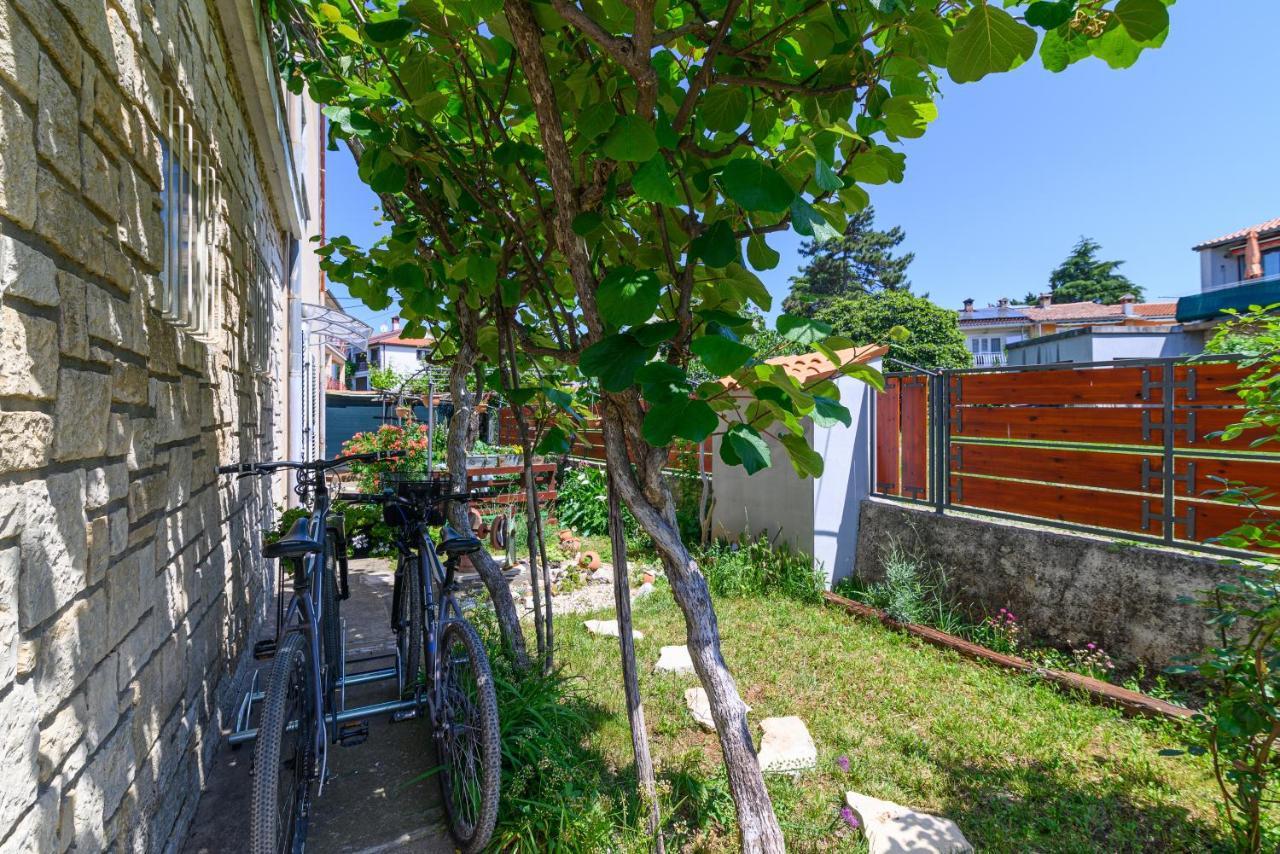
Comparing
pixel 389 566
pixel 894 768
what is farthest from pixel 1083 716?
pixel 389 566

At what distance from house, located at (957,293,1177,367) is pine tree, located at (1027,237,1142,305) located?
11.3 feet

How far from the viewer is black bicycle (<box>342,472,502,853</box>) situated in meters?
1.98

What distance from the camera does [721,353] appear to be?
4.73 ft

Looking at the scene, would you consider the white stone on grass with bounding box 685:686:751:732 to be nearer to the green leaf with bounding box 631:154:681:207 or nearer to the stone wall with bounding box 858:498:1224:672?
the stone wall with bounding box 858:498:1224:672

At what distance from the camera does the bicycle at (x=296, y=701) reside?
1624 mm

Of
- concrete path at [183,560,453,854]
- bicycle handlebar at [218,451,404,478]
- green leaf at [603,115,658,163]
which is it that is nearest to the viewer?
green leaf at [603,115,658,163]

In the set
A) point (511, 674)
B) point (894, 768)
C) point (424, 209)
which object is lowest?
point (894, 768)

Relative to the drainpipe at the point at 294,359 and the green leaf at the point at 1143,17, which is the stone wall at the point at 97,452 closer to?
the green leaf at the point at 1143,17

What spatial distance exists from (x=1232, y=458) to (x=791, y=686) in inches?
111

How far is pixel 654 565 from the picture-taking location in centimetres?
621

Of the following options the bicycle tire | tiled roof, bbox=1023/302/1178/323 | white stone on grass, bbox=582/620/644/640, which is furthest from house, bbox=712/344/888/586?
tiled roof, bbox=1023/302/1178/323

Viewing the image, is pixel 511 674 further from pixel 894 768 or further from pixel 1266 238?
pixel 1266 238

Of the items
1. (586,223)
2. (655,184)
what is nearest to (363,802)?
(586,223)

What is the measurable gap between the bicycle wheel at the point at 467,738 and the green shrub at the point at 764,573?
11.0ft
